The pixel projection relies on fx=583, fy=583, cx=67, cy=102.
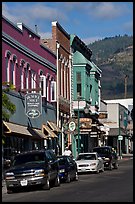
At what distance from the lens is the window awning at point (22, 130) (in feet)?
107

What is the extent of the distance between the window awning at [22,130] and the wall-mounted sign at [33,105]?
3.56ft

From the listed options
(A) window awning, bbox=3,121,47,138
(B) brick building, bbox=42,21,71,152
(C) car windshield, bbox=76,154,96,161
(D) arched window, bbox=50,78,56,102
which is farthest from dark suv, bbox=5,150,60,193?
(B) brick building, bbox=42,21,71,152

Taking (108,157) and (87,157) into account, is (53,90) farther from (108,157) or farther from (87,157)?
(87,157)

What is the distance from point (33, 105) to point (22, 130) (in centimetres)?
187

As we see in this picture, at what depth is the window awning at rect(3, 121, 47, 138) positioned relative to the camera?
1278 inches

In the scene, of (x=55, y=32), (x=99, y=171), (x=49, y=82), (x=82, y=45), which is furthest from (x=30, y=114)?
(x=82, y=45)

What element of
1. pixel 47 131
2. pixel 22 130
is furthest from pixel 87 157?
pixel 47 131

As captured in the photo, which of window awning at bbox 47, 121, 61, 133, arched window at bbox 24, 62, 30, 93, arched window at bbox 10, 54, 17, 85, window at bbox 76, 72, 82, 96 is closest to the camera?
arched window at bbox 10, 54, 17, 85

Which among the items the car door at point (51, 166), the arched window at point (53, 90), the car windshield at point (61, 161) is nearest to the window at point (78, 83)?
the arched window at point (53, 90)

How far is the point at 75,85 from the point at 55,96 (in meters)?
9.43

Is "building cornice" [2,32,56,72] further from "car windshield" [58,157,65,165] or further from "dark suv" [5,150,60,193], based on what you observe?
"dark suv" [5,150,60,193]

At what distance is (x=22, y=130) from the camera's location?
3619 centimetres

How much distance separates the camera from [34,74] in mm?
42125

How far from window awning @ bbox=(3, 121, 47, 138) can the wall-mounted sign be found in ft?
3.56
